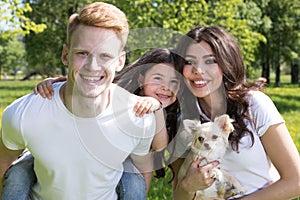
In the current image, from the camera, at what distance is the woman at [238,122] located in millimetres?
3162

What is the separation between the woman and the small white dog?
5 centimetres

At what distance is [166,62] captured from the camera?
370 cm

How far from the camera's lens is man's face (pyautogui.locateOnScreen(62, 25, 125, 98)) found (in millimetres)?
2828

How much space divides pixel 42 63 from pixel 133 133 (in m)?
30.8

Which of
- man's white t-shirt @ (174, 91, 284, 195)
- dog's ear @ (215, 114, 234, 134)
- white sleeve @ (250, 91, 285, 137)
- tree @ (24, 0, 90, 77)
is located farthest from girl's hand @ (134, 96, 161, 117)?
tree @ (24, 0, 90, 77)

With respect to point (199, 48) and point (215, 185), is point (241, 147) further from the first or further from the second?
point (199, 48)

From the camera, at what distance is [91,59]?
2.85 m

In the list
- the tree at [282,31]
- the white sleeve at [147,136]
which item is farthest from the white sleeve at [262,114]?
the tree at [282,31]

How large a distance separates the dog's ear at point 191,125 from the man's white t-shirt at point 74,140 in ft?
0.73

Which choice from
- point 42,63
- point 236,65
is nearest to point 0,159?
point 236,65

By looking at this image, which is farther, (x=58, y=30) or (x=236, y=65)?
(x=58, y=30)

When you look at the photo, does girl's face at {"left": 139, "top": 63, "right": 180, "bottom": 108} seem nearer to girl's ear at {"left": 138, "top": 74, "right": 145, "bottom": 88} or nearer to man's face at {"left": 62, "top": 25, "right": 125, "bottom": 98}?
girl's ear at {"left": 138, "top": 74, "right": 145, "bottom": 88}

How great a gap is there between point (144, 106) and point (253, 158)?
905mm

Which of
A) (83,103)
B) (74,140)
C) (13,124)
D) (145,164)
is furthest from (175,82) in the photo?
(13,124)
